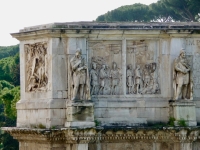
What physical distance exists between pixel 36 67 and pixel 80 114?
2.29 metres

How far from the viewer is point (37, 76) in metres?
34.7

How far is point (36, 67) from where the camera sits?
34719 mm

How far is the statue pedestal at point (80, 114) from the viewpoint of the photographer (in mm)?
33344

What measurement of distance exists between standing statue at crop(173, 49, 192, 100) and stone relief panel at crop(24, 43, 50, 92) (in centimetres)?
378

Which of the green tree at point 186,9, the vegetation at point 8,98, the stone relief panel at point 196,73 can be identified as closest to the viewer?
the stone relief panel at point 196,73

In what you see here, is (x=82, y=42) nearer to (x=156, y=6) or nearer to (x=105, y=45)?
(x=105, y=45)

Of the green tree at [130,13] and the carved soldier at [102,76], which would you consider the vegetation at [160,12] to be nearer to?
the green tree at [130,13]

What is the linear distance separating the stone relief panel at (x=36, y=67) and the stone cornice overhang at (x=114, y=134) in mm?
1368

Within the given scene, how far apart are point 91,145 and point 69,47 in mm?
2911

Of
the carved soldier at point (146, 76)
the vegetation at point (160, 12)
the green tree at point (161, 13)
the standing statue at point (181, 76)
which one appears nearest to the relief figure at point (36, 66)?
the carved soldier at point (146, 76)

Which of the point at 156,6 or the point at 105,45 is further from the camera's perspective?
the point at 156,6

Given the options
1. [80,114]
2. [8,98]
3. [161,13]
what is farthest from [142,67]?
[161,13]

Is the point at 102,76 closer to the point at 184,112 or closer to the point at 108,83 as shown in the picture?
the point at 108,83

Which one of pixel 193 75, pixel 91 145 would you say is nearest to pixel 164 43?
pixel 193 75
